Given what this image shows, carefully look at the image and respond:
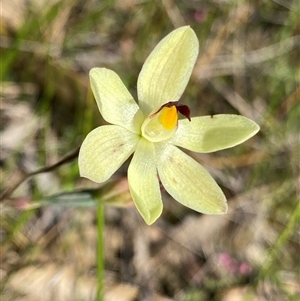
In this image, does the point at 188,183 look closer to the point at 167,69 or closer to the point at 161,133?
the point at 161,133

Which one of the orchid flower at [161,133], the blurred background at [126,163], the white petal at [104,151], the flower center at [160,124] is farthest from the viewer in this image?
the blurred background at [126,163]

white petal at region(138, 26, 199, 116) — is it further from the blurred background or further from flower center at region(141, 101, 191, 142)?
the blurred background

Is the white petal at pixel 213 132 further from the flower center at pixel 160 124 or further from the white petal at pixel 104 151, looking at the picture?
the white petal at pixel 104 151

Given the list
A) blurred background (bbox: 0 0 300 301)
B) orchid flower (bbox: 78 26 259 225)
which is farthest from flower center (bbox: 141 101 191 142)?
blurred background (bbox: 0 0 300 301)

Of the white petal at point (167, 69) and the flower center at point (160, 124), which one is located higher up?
the white petal at point (167, 69)

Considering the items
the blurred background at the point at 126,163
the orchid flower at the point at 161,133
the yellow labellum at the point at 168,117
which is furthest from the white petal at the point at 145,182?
the blurred background at the point at 126,163

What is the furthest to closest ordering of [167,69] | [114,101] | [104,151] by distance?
[167,69]
[114,101]
[104,151]

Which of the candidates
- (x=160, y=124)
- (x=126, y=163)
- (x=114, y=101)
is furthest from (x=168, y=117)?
(x=126, y=163)
